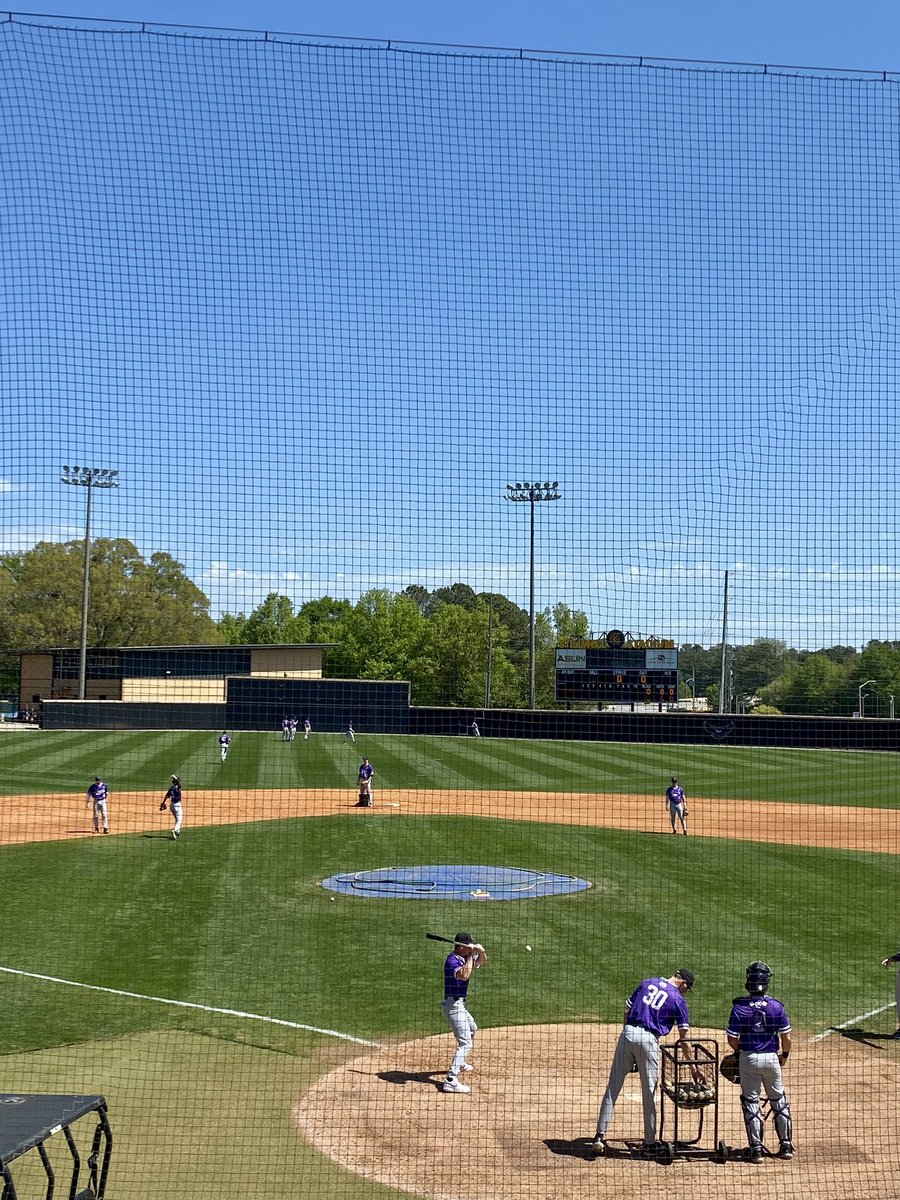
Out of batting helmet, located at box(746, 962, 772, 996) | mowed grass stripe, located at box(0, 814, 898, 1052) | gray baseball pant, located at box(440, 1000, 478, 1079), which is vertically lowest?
mowed grass stripe, located at box(0, 814, 898, 1052)

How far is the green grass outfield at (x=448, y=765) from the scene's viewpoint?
31.7 meters

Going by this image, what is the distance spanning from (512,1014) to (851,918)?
676 centimetres

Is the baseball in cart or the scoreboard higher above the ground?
the scoreboard

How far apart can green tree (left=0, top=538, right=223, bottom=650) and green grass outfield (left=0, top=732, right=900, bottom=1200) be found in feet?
127

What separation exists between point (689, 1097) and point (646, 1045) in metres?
0.48

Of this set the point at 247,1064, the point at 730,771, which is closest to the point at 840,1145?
the point at 247,1064

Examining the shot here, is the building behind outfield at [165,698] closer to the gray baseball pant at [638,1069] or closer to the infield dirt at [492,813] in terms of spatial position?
the infield dirt at [492,813]

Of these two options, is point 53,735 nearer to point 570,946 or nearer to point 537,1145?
point 570,946

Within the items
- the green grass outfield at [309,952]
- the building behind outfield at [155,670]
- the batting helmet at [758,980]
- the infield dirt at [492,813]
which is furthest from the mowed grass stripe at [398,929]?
the building behind outfield at [155,670]

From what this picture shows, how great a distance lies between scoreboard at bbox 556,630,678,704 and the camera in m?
27.9

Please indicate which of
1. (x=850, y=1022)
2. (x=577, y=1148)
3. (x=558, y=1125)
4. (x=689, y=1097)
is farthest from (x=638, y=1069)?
(x=850, y=1022)

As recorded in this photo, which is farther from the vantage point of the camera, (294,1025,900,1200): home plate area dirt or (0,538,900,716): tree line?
(0,538,900,716): tree line

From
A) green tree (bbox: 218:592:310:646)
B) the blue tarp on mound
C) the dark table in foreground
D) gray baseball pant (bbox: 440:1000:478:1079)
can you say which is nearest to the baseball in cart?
gray baseball pant (bbox: 440:1000:478:1079)

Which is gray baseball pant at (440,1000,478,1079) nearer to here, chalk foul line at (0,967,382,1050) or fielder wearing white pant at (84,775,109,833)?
chalk foul line at (0,967,382,1050)
